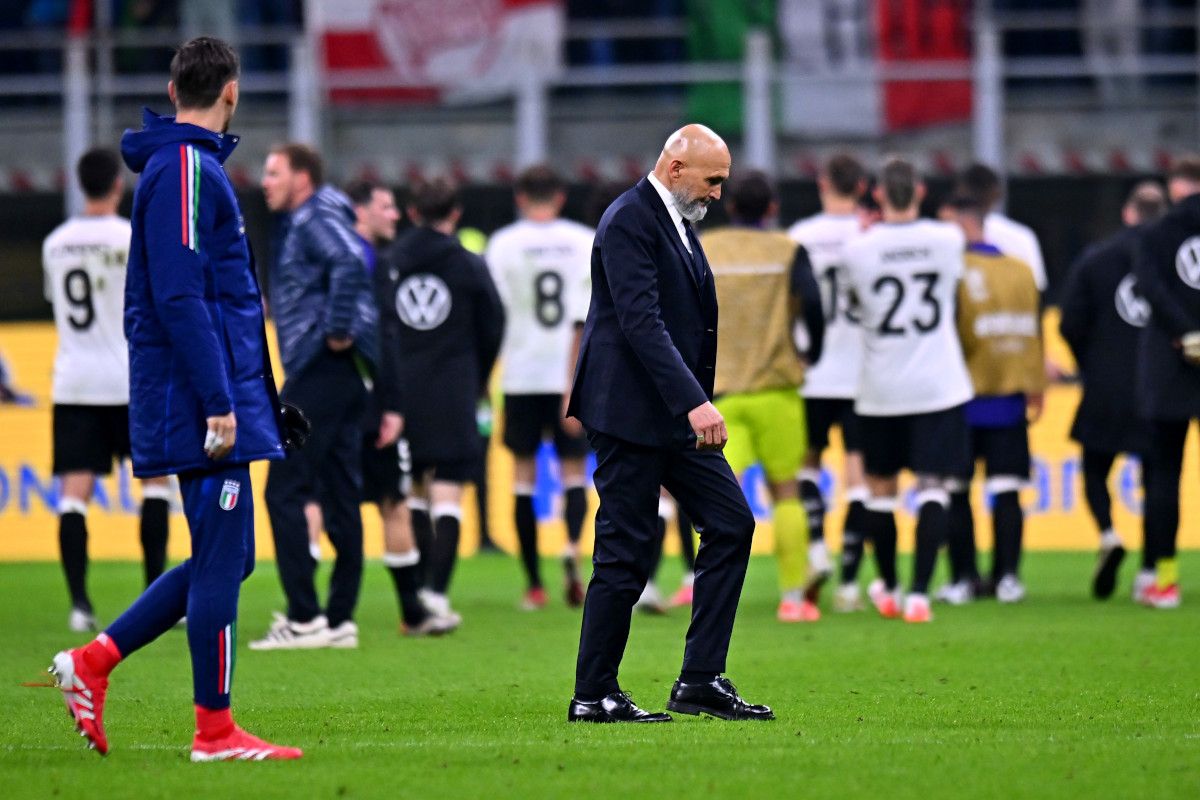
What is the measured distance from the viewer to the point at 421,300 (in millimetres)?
9211

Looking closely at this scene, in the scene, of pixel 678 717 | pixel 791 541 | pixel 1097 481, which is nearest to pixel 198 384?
pixel 678 717

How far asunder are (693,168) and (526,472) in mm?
4589

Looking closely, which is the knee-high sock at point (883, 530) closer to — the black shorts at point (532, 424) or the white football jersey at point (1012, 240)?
the black shorts at point (532, 424)

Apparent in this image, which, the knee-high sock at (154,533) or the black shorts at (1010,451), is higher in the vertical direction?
the black shorts at (1010,451)

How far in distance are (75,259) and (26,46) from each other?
10.7m

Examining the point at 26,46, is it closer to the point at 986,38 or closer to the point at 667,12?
the point at 667,12

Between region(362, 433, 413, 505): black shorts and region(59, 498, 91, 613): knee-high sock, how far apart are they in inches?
54.7

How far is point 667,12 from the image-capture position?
19.4m

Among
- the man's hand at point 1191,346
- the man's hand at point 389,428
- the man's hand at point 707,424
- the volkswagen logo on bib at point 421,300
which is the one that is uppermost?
the volkswagen logo on bib at point 421,300

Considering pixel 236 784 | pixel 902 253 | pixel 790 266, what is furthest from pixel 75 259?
pixel 236 784

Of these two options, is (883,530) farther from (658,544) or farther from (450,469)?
(450,469)

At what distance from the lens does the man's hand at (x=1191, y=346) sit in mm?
8758

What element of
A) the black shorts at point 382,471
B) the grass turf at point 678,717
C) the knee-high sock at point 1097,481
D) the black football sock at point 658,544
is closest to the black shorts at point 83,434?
the grass turf at point 678,717

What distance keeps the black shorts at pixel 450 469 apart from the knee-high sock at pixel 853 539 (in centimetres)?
200
